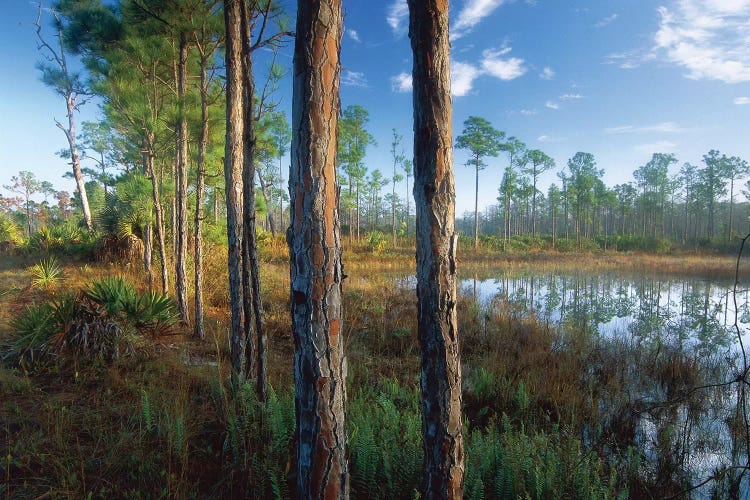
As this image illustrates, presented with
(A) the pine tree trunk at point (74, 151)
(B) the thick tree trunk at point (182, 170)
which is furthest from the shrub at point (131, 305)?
(A) the pine tree trunk at point (74, 151)

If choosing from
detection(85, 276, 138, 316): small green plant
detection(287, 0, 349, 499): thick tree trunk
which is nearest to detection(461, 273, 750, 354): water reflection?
detection(287, 0, 349, 499): thick tree trunk

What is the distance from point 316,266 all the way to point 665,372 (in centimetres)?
662

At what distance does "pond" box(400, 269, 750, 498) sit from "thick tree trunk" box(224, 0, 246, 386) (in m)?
3.95

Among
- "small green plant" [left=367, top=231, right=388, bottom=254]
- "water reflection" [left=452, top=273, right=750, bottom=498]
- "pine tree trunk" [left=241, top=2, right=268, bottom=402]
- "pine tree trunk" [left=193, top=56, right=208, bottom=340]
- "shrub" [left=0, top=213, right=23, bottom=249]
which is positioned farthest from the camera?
"small green plant" [left=367, top=231, right=388, bottom=254]

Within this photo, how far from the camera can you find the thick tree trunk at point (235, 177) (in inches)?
170

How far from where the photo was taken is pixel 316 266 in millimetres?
2062

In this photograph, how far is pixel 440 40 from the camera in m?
2.19

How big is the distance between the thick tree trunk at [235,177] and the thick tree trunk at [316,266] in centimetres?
245

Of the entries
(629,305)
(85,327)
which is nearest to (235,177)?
(85,327)

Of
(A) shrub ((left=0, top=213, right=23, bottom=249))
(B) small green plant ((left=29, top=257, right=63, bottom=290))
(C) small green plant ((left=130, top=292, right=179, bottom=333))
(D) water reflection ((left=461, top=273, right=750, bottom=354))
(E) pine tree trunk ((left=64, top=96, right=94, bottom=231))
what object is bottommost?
(D) water reflection ((left=461, top=273, right=750, bottom=354))

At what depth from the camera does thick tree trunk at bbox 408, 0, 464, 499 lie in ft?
7.12

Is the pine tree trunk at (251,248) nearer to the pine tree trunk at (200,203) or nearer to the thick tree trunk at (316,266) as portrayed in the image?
the thick tree trunk at (316,266)

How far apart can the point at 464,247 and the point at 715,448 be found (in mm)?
27978

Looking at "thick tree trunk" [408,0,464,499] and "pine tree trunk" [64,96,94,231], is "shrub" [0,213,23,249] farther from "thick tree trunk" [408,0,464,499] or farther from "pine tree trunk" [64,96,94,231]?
"thick tree trunk" [408,0,464,499]
